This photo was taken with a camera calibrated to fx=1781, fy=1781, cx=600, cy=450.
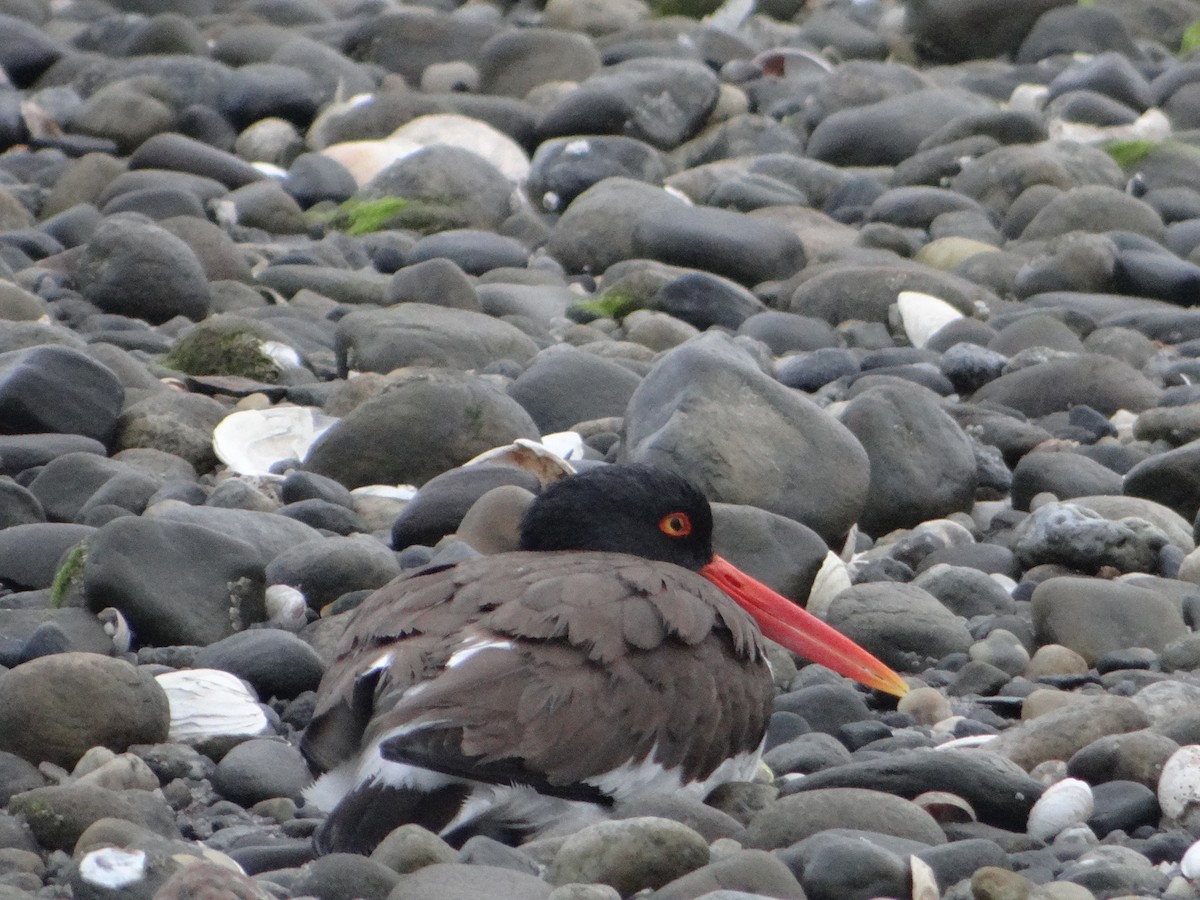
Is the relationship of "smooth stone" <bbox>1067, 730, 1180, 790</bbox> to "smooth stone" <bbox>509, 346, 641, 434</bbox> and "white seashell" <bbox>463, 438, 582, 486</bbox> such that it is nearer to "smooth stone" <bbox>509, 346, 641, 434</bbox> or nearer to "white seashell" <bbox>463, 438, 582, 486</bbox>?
"white seashell" <bbox>463, 438, 582, 486</bbox>

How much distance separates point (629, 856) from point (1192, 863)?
937mm

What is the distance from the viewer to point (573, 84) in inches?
478

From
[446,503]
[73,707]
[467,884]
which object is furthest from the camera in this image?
[446,503]

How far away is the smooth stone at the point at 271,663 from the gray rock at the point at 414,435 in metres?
1.42

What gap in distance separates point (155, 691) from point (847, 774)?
1416 millimetres

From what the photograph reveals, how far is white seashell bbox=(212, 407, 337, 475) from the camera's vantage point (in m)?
5.66

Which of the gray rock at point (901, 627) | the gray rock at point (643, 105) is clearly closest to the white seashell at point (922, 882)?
the gray rock at point (901, 627)

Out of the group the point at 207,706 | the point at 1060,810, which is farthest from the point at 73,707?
the point at 1060,810

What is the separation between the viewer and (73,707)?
3.56 meters

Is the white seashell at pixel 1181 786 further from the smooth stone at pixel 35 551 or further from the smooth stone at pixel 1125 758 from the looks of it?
the smooth stone at pixel 35 551

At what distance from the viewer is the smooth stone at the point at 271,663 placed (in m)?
4.05

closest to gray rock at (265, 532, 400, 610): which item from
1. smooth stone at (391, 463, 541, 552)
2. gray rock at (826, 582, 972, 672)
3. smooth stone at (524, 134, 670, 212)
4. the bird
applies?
smooth stone at (391, 463, 541, 552)

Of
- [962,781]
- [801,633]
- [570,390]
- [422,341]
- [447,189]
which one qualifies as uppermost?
[962,781]

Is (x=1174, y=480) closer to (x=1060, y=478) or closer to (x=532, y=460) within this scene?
(x=1060, y=478)
